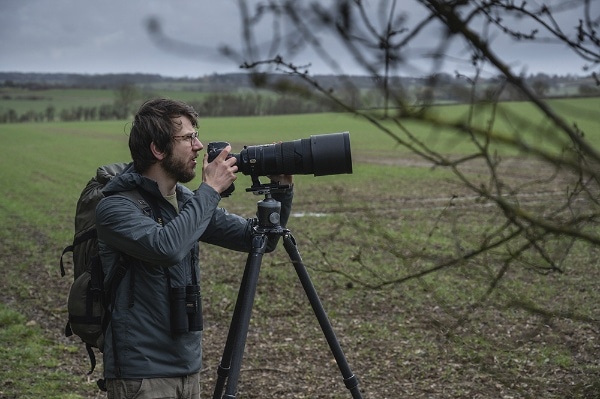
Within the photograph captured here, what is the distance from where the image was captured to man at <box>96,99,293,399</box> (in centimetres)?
314

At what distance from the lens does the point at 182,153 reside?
323 centimetres

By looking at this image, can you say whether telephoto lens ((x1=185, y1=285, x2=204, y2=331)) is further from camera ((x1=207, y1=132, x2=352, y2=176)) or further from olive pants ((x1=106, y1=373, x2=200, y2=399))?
camera ((x1=207, y1=132, x2=352, y2=176))

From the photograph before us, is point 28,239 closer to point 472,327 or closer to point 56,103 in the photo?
point 472,327

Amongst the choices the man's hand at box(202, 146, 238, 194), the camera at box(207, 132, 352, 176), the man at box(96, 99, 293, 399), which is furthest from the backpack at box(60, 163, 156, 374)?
the camera at box(207, 132, 352, 176)

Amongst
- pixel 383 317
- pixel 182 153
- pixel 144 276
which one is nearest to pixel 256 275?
pixel 144 276

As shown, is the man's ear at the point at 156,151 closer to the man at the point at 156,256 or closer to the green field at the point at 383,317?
the man at the point at 156,256

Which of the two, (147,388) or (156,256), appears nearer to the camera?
(156,256)

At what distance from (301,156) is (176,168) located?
21.5 inches

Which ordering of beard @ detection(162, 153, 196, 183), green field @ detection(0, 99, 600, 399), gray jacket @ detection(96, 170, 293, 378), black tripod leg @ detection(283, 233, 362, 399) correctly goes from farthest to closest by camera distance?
black tripod leg @ detection(283, 233, 362, 399)
beard @ detection(162, 153, 196, 183)
gray jacket @ detection(96, 170, 293, 378)
green field @ detection(0, 99, 600, 399)

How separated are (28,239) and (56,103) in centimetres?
9952

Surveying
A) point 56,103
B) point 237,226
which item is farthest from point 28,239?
point 56,103

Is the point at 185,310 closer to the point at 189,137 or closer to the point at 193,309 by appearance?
the point at 193,309

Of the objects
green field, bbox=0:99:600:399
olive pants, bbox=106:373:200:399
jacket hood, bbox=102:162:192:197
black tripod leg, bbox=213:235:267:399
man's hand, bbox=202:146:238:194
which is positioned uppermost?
man's hand, bbox=202:146:238:194

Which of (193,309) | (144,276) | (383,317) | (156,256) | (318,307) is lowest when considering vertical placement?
(383,317)
